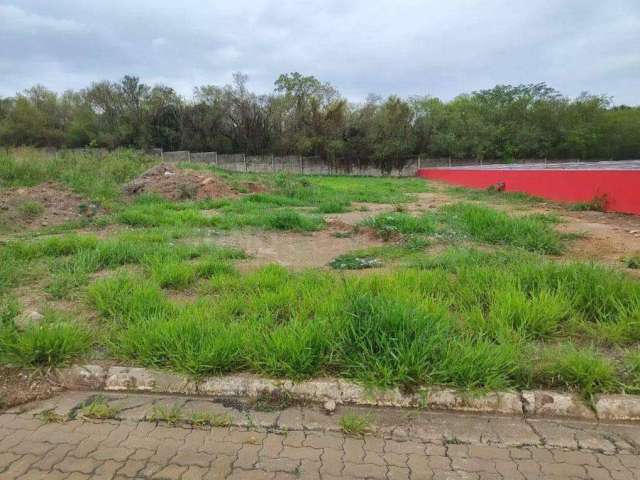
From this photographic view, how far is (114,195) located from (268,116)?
24.2 metres

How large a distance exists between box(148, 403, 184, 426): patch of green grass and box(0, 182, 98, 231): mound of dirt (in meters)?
7.33

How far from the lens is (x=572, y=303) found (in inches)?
133

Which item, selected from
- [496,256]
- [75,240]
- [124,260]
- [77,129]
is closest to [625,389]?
[496,256]

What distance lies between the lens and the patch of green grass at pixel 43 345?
274cm

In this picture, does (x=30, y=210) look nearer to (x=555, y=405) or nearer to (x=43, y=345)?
(x=43, y=345)

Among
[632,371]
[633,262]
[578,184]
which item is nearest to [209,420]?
[632,371]

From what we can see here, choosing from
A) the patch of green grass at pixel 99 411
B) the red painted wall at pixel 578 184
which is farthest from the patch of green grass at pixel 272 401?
the red painted wall at pixel 578 184

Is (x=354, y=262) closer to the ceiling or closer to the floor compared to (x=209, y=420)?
closer to the ceiling

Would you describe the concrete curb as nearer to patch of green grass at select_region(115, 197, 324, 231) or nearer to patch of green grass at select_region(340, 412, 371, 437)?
patch of green grass at select_region(340, 412, 371, 437)

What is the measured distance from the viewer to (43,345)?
2.78 metres

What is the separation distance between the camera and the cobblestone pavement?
6.28ft

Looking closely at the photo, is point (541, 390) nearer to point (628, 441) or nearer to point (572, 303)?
point (628, 441)

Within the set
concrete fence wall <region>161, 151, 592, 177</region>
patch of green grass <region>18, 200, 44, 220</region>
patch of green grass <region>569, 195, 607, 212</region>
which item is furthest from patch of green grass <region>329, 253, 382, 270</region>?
concrete fence wall <region>161, 151, 592, 177</region>

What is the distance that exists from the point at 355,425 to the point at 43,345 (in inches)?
86.8
